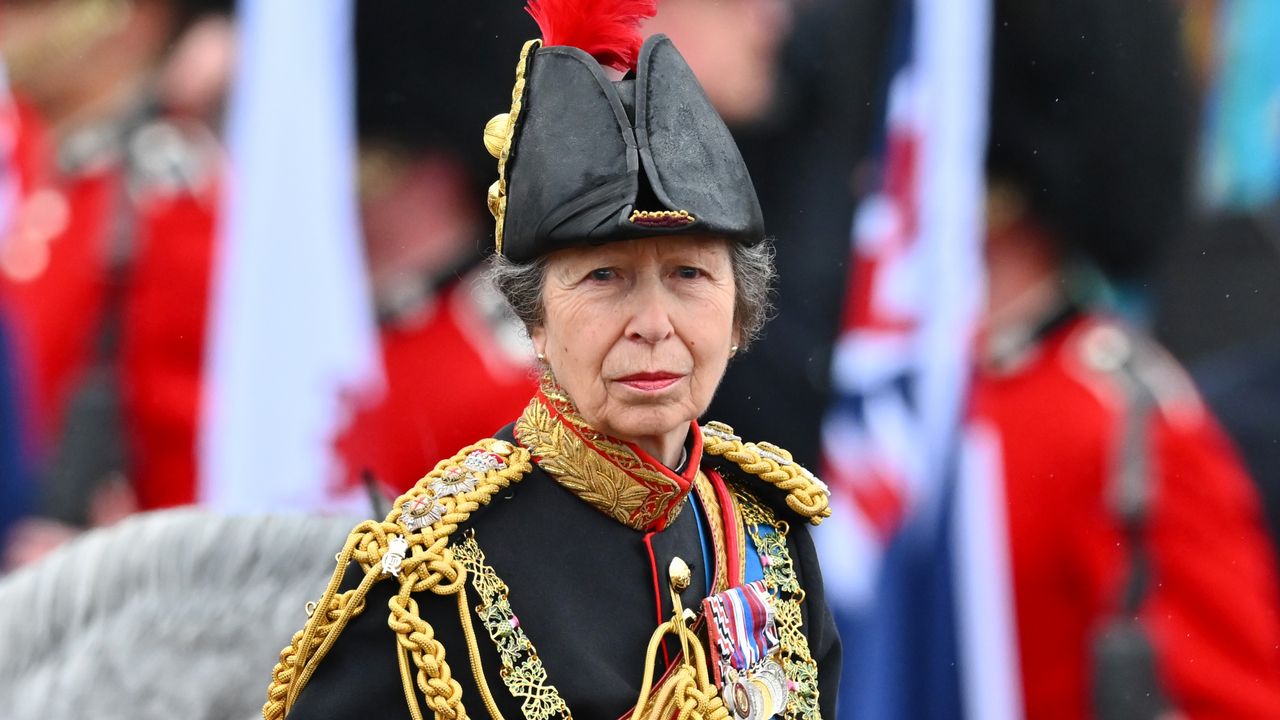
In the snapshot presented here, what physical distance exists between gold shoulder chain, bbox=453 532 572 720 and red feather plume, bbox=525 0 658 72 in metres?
0.64

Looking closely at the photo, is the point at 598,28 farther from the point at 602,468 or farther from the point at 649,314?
the point at 602,468

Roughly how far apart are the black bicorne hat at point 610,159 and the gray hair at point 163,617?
28.7 inches

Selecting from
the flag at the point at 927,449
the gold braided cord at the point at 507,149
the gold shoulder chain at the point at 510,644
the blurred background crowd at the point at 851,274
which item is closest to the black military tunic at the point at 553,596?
the gold shoulder chain at the point at 510,644

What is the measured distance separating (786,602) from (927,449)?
9.90ft

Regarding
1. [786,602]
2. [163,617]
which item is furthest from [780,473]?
[163,617]

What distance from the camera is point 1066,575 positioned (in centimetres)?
598

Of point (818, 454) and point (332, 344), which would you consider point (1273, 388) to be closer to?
point (818, 454)

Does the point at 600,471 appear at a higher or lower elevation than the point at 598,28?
lower

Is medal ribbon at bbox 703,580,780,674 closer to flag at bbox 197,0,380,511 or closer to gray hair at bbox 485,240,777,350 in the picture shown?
gray hair at bbox 485,240,777,350

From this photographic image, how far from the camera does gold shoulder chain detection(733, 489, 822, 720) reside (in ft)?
9.51

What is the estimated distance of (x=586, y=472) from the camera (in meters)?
2.78

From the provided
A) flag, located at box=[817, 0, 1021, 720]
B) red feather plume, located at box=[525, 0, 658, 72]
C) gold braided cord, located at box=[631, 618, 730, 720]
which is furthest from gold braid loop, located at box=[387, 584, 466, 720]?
flag, located at box=[817, 0, 1021, 720]

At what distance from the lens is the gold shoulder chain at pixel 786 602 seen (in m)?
2.90

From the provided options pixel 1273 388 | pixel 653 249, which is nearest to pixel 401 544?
pixel 653 249
